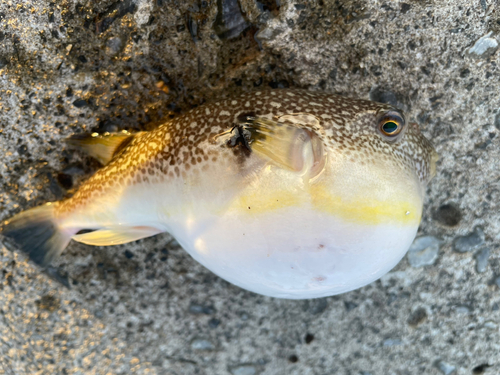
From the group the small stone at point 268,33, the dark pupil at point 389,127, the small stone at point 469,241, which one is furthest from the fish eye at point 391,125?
the small stone at point 469,241

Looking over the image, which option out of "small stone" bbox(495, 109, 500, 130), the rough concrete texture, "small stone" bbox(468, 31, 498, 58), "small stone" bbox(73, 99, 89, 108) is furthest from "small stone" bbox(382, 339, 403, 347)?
"small stone" bbox(73, 99, 89, 108)

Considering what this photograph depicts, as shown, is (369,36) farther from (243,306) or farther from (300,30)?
(243,306)

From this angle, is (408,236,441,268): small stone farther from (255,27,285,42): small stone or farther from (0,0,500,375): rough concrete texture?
(255,27,285,42): small stone

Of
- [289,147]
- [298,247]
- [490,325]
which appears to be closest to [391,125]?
[289,147]

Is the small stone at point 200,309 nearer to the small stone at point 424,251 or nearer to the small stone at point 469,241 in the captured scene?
the small stone at point 424,251

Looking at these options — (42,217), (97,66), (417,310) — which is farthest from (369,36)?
(42,217)

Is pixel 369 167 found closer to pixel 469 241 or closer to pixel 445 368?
pixel 469 241
